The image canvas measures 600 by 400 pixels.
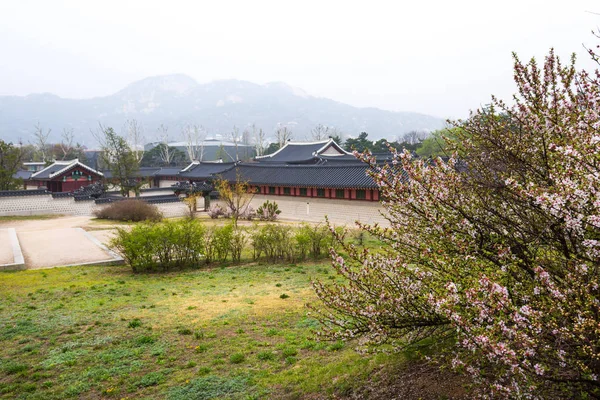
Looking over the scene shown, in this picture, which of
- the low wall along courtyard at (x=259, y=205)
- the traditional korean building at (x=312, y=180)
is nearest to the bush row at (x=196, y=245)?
the traditional korean building at (x=312, y=180)

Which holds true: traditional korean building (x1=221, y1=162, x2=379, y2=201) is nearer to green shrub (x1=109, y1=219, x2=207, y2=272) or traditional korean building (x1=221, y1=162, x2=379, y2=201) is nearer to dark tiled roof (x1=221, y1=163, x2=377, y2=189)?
dark tiled roof (x1=221, y1=163, x2=377, y2=189)

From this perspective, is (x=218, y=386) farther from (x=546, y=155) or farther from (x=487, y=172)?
(x=546, y=155)

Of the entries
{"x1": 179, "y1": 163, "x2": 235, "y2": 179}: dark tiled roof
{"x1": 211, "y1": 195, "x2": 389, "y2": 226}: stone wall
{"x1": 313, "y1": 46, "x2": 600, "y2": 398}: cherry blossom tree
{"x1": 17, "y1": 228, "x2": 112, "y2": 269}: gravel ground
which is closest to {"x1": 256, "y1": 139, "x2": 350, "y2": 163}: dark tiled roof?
{"x1": 179, "y1": 163, "x2": 235, "y2": 179}: dark tiled roof

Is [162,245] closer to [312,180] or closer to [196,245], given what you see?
[196,245]

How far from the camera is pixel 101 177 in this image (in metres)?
47.8

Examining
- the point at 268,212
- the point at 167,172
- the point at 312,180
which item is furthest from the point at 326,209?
the point at 167,172

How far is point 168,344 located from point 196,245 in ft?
26.9

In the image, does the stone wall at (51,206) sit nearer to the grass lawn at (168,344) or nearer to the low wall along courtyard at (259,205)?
the low wall along courtyard at (259,205)

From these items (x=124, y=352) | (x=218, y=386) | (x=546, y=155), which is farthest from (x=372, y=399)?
(x=124, y=352)

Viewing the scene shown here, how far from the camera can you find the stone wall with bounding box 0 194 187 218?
34906mm

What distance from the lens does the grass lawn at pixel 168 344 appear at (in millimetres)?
6664

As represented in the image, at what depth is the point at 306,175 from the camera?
107 ft

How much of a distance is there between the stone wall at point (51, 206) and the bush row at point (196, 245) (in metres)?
20.5

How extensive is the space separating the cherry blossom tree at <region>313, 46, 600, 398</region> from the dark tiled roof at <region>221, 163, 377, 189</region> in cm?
2167
